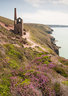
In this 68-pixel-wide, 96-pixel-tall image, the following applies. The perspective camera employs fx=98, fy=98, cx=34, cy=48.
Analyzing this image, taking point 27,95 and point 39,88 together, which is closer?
point 27,95

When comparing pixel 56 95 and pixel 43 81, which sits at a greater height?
pixel 43 81

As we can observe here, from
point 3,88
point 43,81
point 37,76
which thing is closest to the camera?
point 3,88

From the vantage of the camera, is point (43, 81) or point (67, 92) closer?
point (67, 92)

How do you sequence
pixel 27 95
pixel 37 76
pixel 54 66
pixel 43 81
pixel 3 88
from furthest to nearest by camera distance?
1. pixel 54 66
2. pixel 37 76
3. pixel 43 81
4. pixel 3 88
5. pixel 27 95

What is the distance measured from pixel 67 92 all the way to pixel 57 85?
2.15ft

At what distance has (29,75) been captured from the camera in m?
6.39

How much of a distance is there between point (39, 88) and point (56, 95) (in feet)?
3.42

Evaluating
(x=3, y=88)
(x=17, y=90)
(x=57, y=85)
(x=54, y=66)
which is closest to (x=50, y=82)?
(x=57, y=85)

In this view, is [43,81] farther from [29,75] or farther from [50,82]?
[29,75]

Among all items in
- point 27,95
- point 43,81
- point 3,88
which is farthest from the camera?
point 43,81

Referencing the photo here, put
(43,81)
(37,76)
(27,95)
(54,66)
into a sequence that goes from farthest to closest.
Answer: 1. (54,66)
2. (37,76)
3. (43,81)
4. (27,95)

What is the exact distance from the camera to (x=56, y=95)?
5496mm

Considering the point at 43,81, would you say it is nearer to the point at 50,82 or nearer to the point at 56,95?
the point at 50,82

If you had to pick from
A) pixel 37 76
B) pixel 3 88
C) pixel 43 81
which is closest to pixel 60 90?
pixel 43 81
